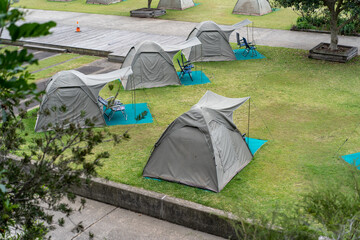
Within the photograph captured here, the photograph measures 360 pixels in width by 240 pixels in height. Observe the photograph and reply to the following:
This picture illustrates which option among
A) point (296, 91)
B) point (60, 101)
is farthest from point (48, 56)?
point (296, 91)

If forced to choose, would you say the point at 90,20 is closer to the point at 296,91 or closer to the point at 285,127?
the point at 296,91

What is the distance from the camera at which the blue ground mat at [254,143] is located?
11.6 metres

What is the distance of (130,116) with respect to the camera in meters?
14.2

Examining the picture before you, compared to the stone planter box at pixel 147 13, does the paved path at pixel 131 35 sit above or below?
below

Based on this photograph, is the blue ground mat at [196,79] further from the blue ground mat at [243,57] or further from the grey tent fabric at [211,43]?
the blue ground mat at [243,57]

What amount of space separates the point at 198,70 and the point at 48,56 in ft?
26.2

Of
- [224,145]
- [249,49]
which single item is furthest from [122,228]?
[249,49]

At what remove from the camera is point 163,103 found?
15.2 meters

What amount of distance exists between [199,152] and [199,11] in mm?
22719

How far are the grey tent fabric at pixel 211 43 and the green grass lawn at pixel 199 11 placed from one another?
750cm

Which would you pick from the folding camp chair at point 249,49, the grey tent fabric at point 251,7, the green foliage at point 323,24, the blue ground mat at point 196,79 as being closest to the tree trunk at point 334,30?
the folding camp chair at point 249,49

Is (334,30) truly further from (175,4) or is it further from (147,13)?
(175,4)

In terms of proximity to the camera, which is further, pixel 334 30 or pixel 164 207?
pixel 334 30

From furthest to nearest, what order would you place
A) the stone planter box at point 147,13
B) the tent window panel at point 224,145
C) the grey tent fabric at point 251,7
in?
the stone planter box at point 147,13
the grey tent fabric at point 251,7
the tent window panel at point 224,145
